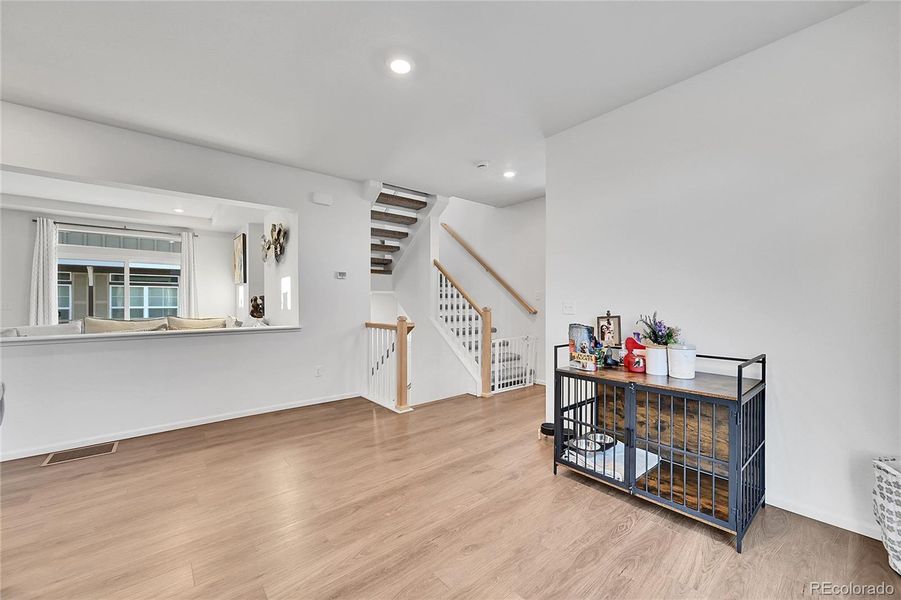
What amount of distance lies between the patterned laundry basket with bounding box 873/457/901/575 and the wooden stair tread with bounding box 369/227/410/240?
501 centimetres

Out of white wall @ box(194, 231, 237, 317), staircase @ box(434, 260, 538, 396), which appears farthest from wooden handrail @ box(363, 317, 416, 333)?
white wall @ box(194, 231, 237, 317)

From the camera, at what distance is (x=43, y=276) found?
18.1 feet

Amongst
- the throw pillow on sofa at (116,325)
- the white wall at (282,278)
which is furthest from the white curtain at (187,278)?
the throw pillow on sofa at (116,325)

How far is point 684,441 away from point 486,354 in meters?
2.79

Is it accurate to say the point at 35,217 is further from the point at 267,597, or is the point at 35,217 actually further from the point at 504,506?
the point at 504,506

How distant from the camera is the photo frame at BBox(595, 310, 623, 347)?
8.59 ft

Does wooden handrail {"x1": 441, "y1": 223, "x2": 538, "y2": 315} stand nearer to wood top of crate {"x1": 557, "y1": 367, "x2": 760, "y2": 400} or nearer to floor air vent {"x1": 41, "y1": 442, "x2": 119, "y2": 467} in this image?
wood top of crate {"x1": 557, "y1": 367, "x2": 760, "y2": 400}

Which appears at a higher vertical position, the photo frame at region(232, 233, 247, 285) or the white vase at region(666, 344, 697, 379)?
the photo frame at region(232, 233, 247, 285)

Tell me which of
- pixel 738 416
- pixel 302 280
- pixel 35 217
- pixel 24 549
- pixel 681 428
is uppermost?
pixel 35 217

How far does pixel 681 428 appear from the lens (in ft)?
Answer: 6.99

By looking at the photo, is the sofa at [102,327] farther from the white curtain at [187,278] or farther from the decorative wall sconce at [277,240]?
the white curtain at [187,278]

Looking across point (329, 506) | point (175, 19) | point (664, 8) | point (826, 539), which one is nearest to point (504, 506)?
point (329, 506)

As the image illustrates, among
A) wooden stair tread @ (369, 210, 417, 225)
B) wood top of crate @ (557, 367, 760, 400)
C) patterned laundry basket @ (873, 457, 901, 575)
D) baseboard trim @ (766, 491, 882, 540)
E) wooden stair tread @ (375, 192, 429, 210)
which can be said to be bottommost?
baseboard trim @ (766, 491, 882, 540)

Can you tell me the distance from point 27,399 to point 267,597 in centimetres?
289
